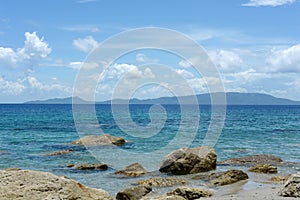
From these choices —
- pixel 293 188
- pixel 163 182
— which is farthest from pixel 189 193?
pixel 163 182

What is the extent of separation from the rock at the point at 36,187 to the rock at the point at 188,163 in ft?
44.6

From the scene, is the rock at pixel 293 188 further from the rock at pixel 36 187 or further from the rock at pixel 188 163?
the rock at pixel 188 163

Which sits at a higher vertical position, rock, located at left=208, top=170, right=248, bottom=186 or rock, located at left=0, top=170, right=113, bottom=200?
rock, located at left=0, top=170, right=113, bottom=200

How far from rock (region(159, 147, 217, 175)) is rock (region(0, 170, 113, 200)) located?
1360cm

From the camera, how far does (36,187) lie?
34.7 feet

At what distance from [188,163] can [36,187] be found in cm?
1473

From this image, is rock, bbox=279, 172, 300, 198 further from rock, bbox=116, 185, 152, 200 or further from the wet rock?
the wet rock

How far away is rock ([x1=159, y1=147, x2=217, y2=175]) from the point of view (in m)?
24.4

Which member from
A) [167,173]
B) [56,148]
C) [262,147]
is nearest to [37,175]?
[167,173]

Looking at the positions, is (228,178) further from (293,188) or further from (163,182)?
(293,188)

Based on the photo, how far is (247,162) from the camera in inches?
1123

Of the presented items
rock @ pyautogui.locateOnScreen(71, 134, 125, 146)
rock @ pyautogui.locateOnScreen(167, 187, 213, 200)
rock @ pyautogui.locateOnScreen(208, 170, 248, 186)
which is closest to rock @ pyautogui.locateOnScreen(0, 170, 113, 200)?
rock @ pyautogui.locateOnScreen(167, 187, 213, 200)

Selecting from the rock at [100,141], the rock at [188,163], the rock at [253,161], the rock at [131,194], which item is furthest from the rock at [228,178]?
the rock at [100,141]

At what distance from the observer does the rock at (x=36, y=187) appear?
1041cm
